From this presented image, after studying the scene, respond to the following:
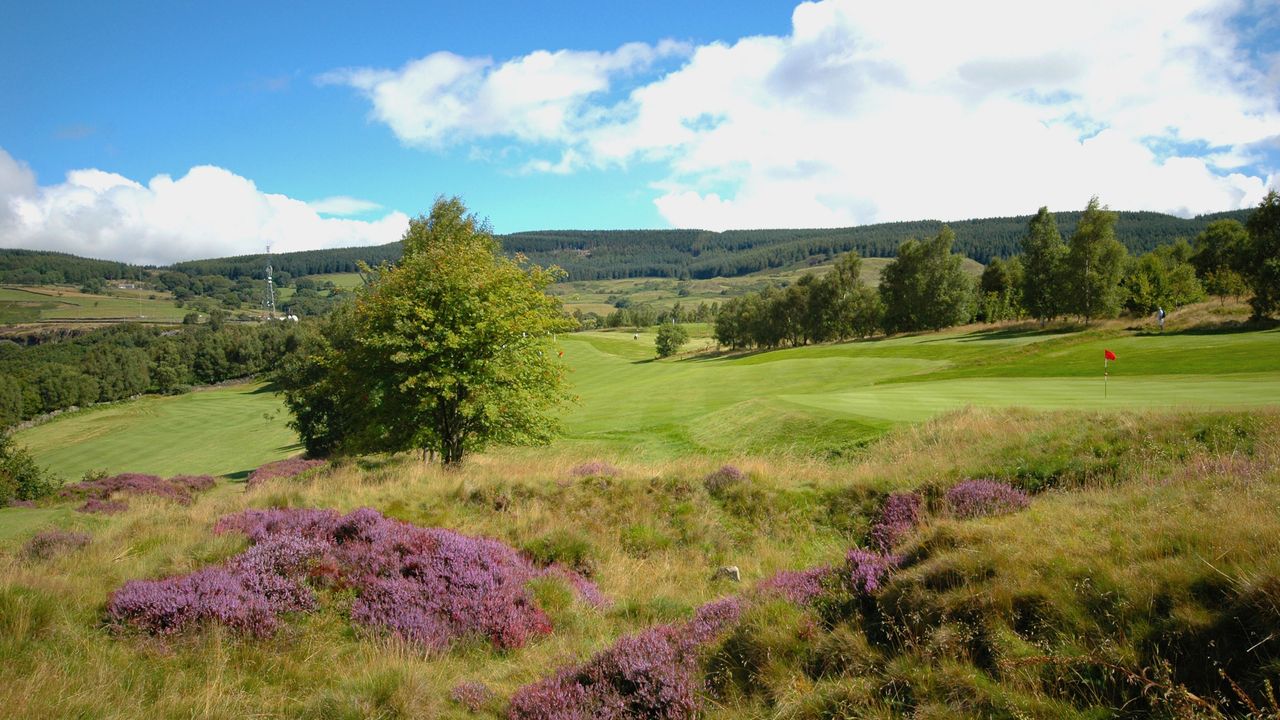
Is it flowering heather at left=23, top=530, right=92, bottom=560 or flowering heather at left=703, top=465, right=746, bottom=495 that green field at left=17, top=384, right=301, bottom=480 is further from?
flowering heather at left=703, top=465, right=746, bottom=495

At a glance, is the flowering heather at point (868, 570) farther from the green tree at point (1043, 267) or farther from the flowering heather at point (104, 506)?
the green tree at point (1043, 267)

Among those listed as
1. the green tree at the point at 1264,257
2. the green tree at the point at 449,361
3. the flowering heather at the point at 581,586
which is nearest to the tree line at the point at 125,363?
the green tree at the point at 449,361

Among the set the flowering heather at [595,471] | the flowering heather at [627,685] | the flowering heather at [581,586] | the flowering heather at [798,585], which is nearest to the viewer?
the flowering heather at [627,685]

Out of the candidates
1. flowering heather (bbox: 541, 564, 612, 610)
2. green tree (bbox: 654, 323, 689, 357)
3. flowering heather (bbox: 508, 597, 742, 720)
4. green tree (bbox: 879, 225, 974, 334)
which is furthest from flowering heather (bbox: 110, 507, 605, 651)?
green tree (bbox: 654, 323, 689, 357)

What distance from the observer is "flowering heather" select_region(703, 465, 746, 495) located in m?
12.2

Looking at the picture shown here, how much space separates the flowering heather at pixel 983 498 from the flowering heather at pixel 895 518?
1.96 ft

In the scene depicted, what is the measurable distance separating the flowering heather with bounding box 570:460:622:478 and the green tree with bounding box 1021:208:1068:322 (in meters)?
62.0

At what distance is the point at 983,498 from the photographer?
31.6 feet

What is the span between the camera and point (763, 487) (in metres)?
11.9

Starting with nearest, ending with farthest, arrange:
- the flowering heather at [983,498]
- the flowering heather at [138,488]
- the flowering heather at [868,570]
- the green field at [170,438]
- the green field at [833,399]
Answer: the flowering heather at [868,570] < the flowering heather at [983,498] < the green field at [833,399] < the flowering heather at [138,488] < the green field at [170,438]

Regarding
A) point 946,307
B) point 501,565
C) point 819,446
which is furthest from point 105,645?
point 946,307

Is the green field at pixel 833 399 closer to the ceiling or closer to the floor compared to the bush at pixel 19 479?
closer to the ceiling

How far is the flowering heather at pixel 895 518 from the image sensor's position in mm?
9396

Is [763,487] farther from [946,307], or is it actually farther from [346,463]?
[946,307]
